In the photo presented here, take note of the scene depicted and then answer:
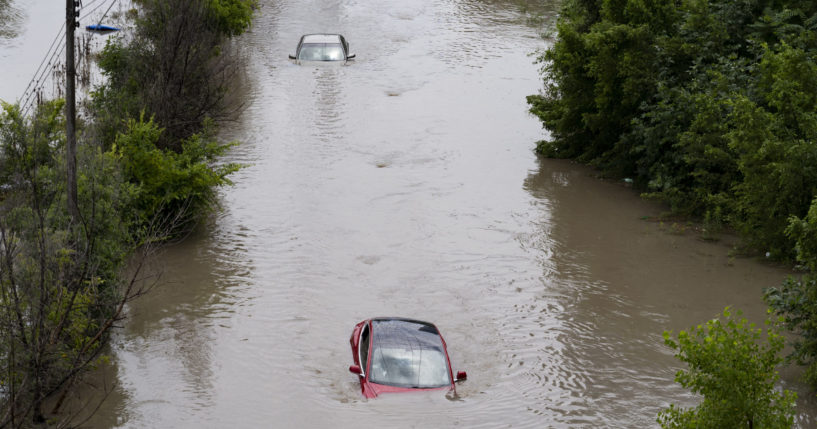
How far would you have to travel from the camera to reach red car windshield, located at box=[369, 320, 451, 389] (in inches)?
497

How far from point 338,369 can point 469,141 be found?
12.8 m

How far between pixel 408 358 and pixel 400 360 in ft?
0.40

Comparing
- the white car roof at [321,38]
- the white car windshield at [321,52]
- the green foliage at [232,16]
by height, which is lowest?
the white car windshield at [321,52]

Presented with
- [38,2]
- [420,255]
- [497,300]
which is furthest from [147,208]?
[38,2]

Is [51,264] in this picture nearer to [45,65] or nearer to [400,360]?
[400,360]

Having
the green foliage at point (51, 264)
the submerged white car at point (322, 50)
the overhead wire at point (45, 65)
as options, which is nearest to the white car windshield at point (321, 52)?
the submerged white car at point (322, 50)

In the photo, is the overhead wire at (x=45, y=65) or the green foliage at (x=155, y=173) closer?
the green foliage at (x=155, y=173)

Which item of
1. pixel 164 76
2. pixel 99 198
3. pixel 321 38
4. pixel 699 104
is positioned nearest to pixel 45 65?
pixel 321 38

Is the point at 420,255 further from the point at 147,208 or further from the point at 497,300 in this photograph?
the point at 147,208

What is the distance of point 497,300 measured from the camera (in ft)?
54.5

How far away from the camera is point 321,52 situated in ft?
106

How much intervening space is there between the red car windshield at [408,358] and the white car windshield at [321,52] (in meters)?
20.3

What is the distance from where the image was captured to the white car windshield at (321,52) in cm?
3234

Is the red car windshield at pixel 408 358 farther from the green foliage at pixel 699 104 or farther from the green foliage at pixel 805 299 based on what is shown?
the green foliage at pixel 699 104
